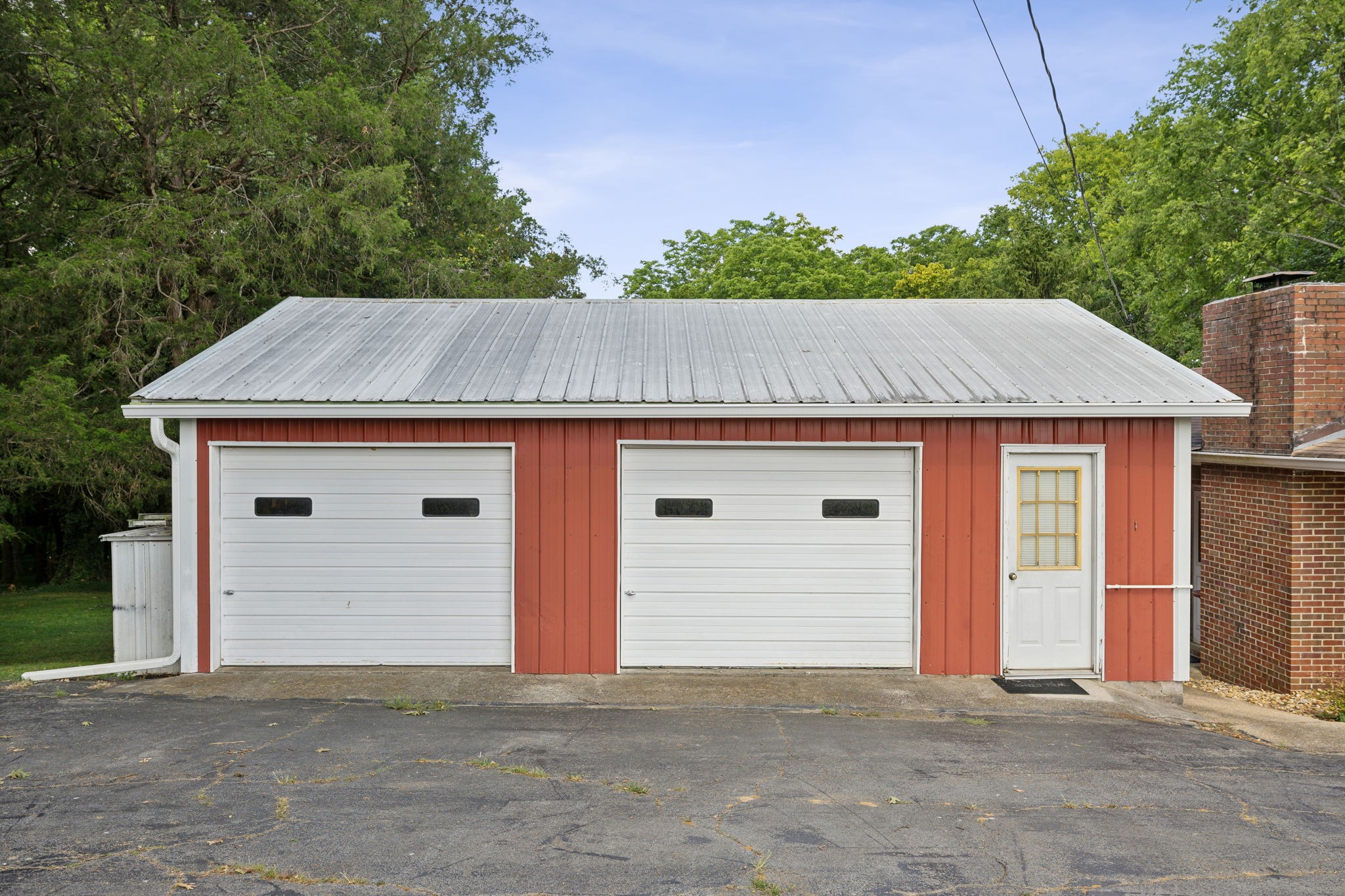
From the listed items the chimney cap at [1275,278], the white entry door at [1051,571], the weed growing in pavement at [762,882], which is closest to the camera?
the weed growing in pavement at [762,882]

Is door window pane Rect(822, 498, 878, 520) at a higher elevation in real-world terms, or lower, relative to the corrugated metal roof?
lower

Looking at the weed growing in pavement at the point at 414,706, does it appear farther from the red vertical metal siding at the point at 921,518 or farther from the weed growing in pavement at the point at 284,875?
the weed growing in pavement at the point at 284,875

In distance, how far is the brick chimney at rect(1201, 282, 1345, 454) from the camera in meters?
8.99

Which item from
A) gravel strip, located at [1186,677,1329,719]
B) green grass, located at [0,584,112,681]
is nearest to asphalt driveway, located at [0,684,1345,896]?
gravel strip, located at [1186,677,1329,719]

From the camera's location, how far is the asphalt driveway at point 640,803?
4398 millimetres

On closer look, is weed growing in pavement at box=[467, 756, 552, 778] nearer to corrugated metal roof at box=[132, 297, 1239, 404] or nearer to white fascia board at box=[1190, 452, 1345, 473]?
corrugated metal roof at box=[132, 297, 1239, 404]

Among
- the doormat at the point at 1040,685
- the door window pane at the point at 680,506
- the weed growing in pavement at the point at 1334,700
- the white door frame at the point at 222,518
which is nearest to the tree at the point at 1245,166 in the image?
the weed growing in pavement at the point at 1334,700

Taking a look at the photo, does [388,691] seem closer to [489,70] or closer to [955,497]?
[955,497]

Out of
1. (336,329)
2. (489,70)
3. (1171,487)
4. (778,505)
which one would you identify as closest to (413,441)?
(336,329)

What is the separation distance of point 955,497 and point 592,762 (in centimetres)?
419

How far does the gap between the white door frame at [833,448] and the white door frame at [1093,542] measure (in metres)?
0.74

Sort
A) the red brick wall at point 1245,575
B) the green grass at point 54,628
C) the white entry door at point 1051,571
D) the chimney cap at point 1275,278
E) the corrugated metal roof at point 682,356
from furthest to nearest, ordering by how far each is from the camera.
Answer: the green grass at point 54,628 < the chimney cap at point 1275,278 < the red brick wall at point 1245,575 < the white entry door at point 1051,571 < the corrugated metal roof at point 682,356

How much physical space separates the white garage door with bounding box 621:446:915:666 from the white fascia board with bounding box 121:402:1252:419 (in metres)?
0.50

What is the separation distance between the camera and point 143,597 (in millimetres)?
8664
